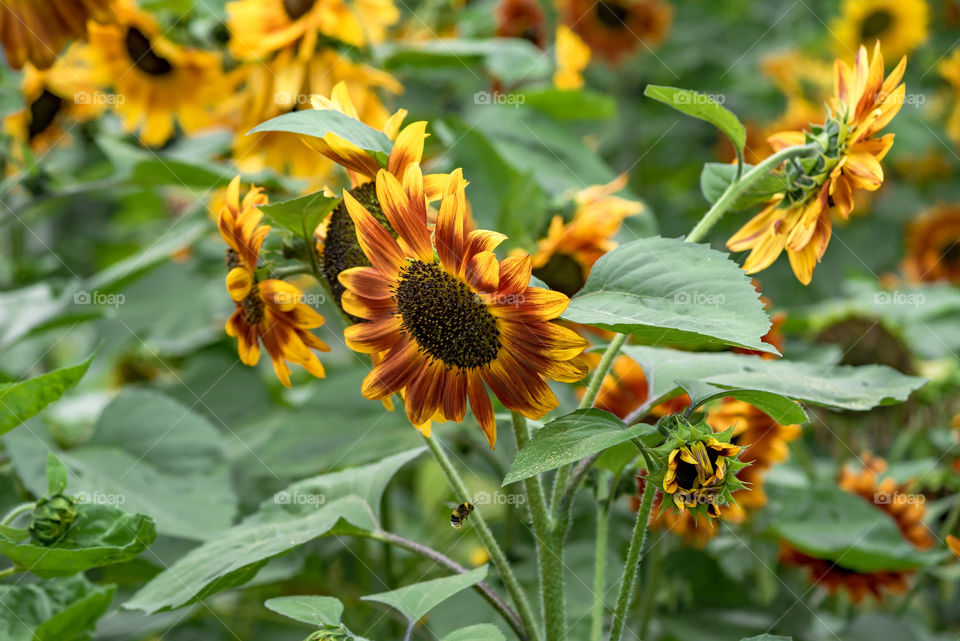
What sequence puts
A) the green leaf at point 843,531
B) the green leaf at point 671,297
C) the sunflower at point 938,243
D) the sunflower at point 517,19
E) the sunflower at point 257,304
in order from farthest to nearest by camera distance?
the sunflower at point 938,243
the sunflower at point 517,19
the green leaf at point 843,531
the sunflower at point 257,304
the green leaf at point 671,297

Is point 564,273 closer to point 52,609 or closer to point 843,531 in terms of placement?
point 843,531

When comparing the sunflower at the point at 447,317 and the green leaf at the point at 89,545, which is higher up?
the sunflower at the point at 447,317

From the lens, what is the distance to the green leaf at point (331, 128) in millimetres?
397

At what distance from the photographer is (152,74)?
1.11 metres

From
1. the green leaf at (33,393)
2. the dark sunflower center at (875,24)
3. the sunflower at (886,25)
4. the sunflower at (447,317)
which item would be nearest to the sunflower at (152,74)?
the green leaf at (33,393)

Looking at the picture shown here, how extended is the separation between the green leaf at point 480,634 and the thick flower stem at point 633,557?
0.09m

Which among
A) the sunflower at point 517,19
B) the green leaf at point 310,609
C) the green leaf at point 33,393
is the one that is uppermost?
the green leaf at point 33,393

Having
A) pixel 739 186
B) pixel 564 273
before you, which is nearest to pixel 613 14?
pixel 564 273

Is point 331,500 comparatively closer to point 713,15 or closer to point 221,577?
point 221,577

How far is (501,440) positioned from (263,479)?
9.4 inches

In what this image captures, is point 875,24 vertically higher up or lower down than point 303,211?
lower down

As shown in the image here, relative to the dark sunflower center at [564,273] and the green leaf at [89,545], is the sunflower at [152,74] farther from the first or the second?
the green leaf at [89,545]

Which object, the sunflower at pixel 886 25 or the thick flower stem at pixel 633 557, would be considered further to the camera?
the sunflower at pixel 886 25

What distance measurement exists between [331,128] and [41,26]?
595mm
